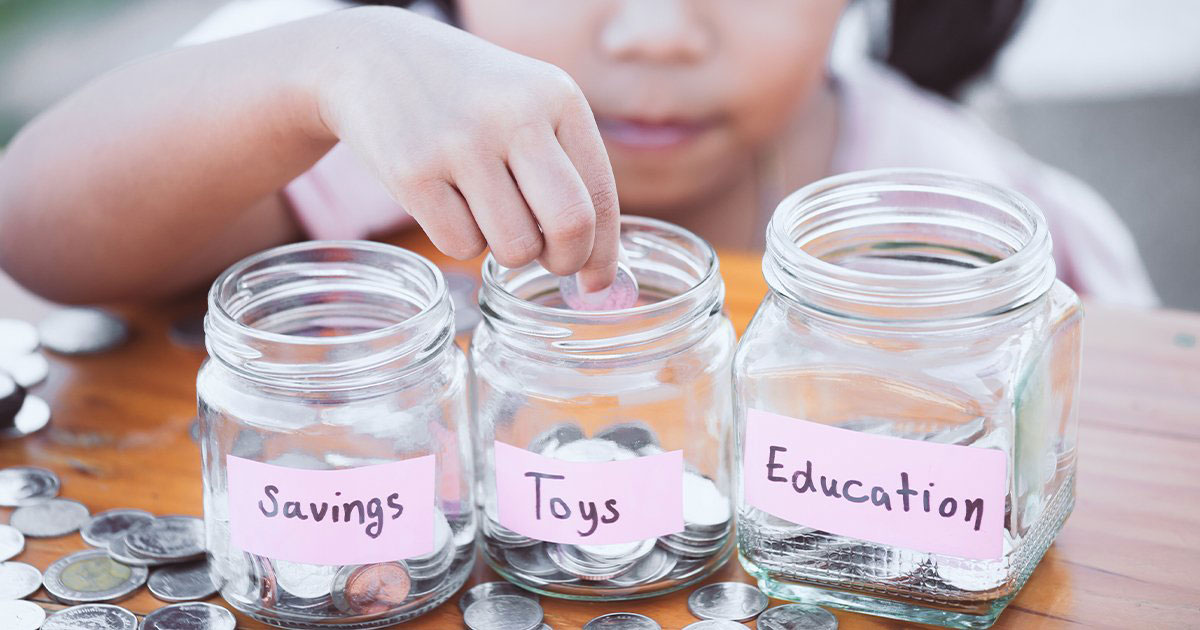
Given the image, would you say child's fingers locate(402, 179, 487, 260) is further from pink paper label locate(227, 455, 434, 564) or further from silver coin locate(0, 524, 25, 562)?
silver coin locate(0, 524, 25, 562)

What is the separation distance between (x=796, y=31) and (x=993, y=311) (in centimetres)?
58

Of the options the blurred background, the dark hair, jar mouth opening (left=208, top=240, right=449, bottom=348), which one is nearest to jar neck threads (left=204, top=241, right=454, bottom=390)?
jar mouth opening (left=208, top=240, right=449, bottom=348)

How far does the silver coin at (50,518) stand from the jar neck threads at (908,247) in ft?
1.25

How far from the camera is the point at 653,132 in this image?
3.66ft

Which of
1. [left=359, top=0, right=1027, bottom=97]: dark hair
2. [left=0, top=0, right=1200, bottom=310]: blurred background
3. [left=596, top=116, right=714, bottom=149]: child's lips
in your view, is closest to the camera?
[left=596, top=116, right=714, bottom=149]: child's lips

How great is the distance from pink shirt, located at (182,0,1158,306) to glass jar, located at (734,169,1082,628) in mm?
499

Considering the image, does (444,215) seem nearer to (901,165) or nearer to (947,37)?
(901,165)

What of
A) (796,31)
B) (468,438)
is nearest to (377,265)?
(468,438)

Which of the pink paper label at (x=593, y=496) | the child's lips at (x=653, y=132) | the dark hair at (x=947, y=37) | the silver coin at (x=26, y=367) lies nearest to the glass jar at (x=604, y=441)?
the pink paper label at (x=593, y=496)

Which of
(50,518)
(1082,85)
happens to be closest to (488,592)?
(50,518)

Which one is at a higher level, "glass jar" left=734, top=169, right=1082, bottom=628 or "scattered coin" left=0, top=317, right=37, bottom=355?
"glass jar" left=734, top=169, right=1082, bottom=628

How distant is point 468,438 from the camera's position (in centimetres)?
61

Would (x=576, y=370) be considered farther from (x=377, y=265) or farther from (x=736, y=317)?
(x=736, y=317)

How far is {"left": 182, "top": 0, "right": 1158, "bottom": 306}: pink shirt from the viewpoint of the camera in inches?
40.2
